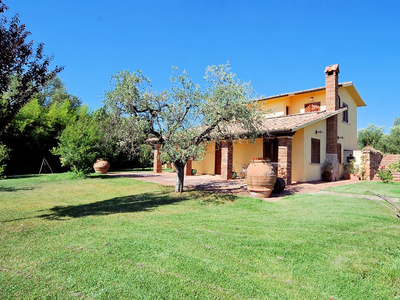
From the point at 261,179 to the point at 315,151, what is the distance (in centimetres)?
778

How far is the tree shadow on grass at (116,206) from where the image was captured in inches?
271

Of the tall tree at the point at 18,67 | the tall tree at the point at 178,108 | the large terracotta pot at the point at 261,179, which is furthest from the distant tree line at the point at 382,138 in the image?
the tall tree at the point at 18,67

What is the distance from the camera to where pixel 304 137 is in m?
14.4

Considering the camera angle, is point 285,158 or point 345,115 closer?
point 285,158

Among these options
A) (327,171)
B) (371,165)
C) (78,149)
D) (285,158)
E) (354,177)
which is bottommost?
(354,177)

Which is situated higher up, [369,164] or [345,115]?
[345,115]

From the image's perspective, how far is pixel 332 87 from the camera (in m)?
16.6

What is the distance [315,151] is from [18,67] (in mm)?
15080

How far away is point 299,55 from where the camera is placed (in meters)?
15.6

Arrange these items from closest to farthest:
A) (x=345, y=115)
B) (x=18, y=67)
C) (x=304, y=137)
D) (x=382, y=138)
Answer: (x=18, y=67) → (x=304, y=137) → (x=345, y=115) → (x=382, y=138)

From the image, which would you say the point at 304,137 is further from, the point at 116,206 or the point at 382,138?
the point at 382,138

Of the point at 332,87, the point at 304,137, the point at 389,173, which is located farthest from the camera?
the point at 332,87

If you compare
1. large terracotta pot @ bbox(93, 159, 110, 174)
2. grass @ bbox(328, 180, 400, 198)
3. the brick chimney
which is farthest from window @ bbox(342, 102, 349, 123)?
large terracotta pot @ bbox(93, 159, 110, 174)

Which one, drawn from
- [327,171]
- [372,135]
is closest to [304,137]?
[327,171]
